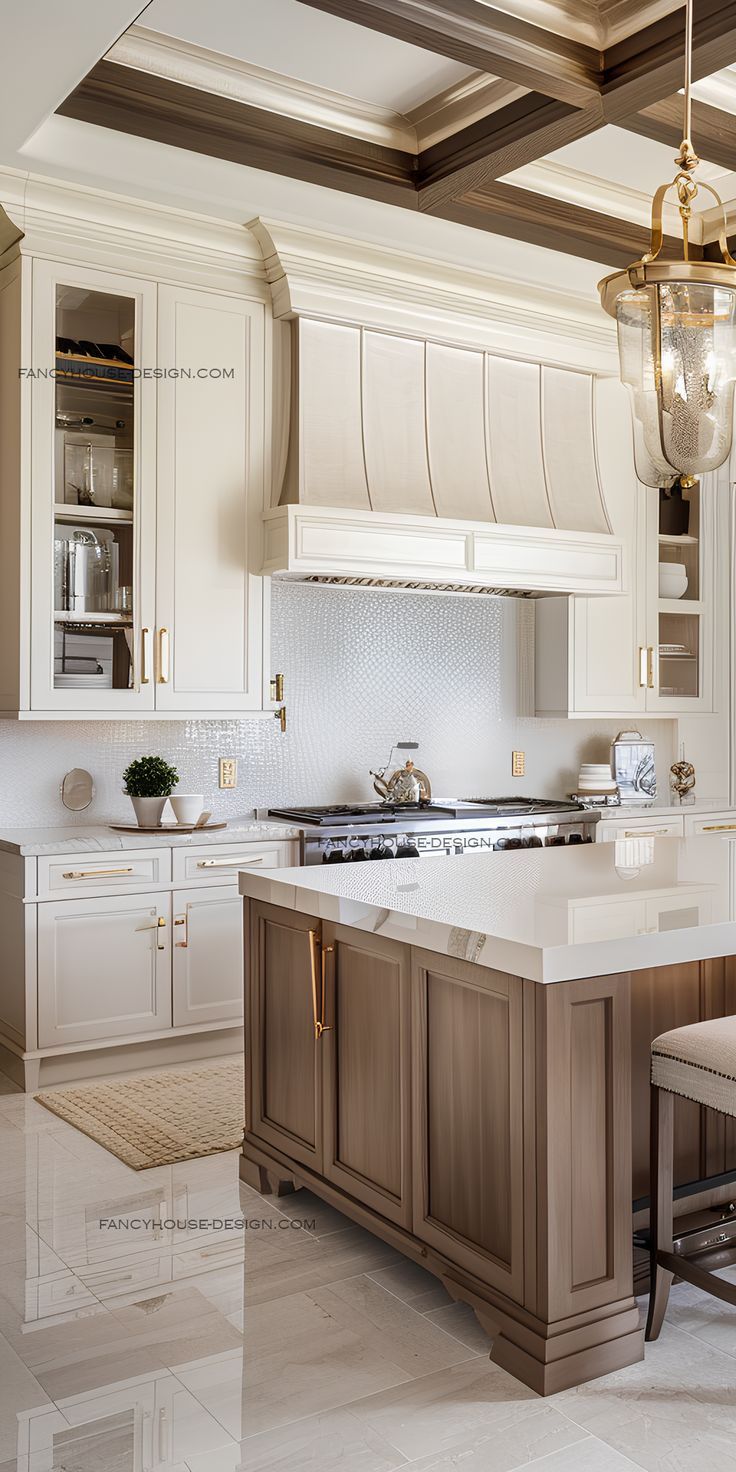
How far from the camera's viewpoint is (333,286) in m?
4.46

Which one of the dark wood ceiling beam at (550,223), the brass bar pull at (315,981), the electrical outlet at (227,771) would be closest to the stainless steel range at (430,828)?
the electrical outlet at (227,771)

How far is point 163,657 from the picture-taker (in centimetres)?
421

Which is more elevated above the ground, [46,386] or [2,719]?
[46,386]

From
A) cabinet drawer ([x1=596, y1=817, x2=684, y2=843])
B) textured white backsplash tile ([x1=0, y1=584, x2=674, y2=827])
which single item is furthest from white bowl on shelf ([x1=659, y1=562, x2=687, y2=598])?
cabinet drawer ([x1=596, y1=817, x2=684, y2=843])

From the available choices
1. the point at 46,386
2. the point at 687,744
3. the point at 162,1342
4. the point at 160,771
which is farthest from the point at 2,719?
the point at 687,744

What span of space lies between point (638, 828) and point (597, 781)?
382mm

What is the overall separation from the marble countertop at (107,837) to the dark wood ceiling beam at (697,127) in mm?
2634

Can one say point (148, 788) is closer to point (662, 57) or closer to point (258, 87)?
point (258, 87)

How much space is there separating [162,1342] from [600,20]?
138 inches

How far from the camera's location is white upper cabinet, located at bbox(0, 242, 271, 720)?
3.95 m

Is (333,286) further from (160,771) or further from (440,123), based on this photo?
(160,771)

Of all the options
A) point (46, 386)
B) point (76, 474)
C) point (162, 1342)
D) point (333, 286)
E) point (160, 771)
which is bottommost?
point (162, 1342)

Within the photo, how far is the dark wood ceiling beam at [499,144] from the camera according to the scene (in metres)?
3.40

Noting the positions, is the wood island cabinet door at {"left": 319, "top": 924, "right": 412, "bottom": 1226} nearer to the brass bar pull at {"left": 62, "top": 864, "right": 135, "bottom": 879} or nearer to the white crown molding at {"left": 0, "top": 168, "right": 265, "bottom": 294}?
the brass bar pull at {"left": 62, "top": 864, "right": 135, "bottom": 879}
